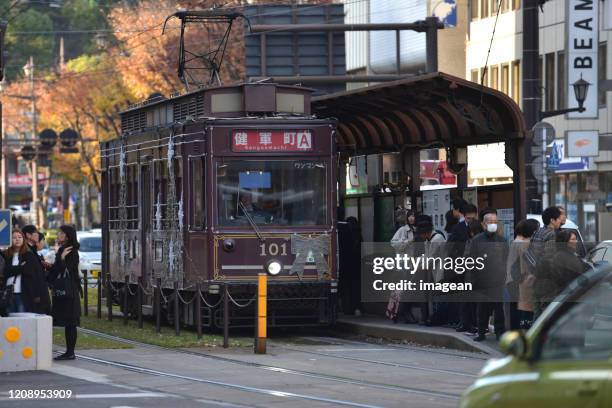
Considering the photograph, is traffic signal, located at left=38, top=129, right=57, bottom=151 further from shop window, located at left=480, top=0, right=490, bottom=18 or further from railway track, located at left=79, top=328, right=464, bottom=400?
railway track, located at left=79, top=328, right=464, bottom=400

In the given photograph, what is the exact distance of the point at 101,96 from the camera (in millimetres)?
76875

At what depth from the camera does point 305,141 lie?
21688 mm

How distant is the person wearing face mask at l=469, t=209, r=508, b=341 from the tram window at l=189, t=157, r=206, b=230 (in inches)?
166

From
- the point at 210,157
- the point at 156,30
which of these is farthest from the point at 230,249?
the point at 156,30

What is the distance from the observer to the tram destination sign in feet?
70.8

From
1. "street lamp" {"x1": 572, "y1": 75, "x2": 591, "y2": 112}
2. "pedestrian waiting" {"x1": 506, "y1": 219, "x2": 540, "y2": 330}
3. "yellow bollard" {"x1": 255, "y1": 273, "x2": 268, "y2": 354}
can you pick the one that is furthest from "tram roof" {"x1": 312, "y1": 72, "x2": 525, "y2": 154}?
"street lamp" {"x1": 572, "y1": 75, "x2": 591, "y2": 112}

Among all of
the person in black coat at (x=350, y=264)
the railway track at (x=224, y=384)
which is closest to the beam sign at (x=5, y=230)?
the railway track at (x=224, y=384)

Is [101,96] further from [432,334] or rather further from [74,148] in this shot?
[432,334]

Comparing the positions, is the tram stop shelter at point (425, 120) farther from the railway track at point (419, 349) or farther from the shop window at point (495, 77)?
the shop window at point (495, 77)

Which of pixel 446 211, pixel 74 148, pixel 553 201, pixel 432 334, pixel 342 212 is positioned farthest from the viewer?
pixel 74 148

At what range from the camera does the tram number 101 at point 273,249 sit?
842 inches

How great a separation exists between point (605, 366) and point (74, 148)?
67015 millimetres

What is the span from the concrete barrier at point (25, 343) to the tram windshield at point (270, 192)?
552cm

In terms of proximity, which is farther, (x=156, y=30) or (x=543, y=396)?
(x=156, y=30)
